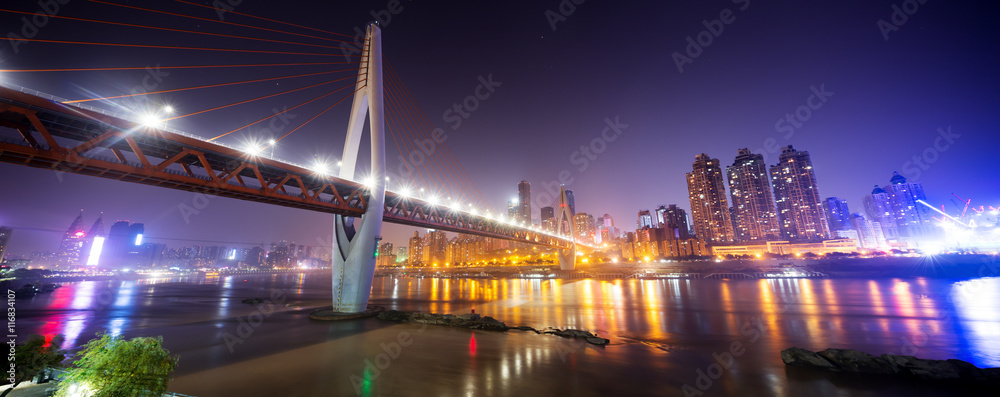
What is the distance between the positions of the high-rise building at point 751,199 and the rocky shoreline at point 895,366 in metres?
182

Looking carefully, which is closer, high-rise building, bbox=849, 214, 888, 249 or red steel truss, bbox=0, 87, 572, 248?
red steel truss, bbox=0, 87, 572, 248

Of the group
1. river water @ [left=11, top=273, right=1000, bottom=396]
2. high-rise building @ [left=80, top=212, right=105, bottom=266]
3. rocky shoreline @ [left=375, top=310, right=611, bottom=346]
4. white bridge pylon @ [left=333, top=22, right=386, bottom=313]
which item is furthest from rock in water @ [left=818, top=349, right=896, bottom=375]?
high-rise building @ [left=80, top=212, right=105, bottom=266]

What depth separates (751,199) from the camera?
575ft

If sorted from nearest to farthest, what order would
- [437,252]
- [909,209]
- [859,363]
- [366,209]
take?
[859,363] → [366,209] → [909,209] → [437,252]

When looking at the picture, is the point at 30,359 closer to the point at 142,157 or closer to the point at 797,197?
the point at 142,157

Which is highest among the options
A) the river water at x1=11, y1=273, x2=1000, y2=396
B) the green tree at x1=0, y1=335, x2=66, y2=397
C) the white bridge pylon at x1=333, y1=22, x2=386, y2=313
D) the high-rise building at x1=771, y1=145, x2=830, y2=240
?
the high-rise building at x1=771, y1=145, x2=830, y2=240

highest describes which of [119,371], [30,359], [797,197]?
[797,197]

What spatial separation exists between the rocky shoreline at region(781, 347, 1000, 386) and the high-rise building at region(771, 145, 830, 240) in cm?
18493

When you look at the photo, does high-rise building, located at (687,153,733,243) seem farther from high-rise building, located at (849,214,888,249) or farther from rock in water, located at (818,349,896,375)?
rock in water, located at (818,349,896,375)

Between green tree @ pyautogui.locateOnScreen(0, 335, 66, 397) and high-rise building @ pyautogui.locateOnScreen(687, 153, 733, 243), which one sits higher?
high-rise building @ pyautogui.locateOnScreen(687, 153, 733, 243)

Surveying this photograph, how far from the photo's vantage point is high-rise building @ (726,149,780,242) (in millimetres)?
166750

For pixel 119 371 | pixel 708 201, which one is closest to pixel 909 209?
pixel 708 201

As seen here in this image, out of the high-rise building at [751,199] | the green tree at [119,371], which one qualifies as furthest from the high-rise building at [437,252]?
the green tree at [119,371]

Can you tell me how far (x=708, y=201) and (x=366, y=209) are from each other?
20323 cm
